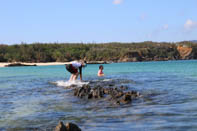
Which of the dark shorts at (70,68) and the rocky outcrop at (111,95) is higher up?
the dark shorts at (70,68)

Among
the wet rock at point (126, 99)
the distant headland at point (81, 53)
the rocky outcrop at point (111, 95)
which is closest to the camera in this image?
the wet rock at point (126, 99)

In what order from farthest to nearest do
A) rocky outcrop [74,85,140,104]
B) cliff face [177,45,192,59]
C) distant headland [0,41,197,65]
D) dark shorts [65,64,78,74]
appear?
1. cliff face [177,45,192,59]
2. distant headland [0,41,197,65]
3. dark shorts [65,64,78,74]
4. rocky outcrop [74,85,140,104]

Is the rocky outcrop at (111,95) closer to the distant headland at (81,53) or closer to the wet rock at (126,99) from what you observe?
the wet rock at (126,99)

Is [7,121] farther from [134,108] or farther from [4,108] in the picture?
[134,108]

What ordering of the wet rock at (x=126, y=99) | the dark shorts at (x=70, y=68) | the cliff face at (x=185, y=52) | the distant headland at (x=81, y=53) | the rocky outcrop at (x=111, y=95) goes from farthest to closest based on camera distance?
the cliff face at (x=185, y=52) < the distant headland at (x=81, y=53) < the dark shorts at (x=70, y=68) < the rocky outcrop at (x=111, y=95) < the wet rock at (x=126, y=99)

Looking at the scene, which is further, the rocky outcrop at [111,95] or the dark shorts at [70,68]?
the dark shorts at [70,68]

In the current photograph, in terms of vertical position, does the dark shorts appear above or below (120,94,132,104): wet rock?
above

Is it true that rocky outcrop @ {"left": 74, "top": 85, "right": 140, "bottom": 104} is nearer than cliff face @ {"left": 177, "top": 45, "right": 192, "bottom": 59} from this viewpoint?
Yes

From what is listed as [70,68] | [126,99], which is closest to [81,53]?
[70,68]

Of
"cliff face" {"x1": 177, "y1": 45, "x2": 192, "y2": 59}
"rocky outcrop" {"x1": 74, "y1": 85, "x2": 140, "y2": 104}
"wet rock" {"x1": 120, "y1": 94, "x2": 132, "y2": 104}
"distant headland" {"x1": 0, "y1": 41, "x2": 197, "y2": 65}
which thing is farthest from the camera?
"cliff face" {"x1": 177, "y1": 45, "x2": 192, "y2": 59}

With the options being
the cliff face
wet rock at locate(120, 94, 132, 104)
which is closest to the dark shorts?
wet rock at locate(120, 94, 132, 104)

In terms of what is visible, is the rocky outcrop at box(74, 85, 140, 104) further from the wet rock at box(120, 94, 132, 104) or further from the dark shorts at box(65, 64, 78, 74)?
the dark shorts at box(65, 64, 78, 74)

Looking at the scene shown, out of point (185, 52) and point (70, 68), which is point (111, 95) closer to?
point (70, 68)

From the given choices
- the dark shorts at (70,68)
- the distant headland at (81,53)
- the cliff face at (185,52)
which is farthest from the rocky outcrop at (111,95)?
the cliff face at (185,52)
